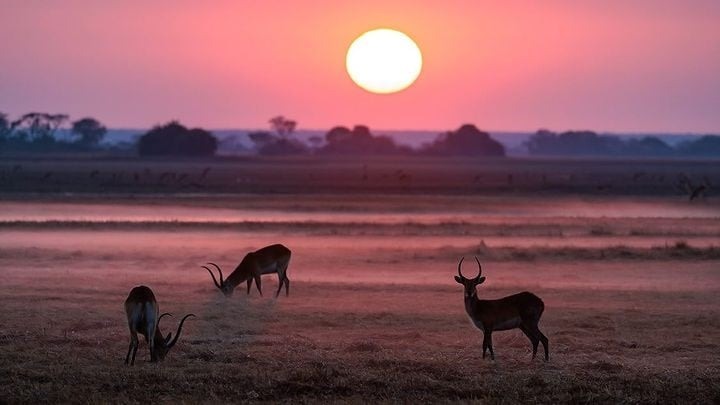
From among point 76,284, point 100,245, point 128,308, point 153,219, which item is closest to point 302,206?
point 153,219

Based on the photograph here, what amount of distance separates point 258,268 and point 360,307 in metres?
2.97

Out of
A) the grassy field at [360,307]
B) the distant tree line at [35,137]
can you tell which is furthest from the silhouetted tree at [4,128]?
the grassy field at [360,307]

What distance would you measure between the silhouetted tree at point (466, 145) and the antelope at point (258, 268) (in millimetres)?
135843

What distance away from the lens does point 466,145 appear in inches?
6516

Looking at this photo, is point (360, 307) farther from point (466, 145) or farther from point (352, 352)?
point (466, 145)

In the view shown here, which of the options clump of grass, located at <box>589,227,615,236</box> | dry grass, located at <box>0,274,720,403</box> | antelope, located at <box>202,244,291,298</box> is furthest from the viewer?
clump of grass, located at <box>589,227,615,236</box>

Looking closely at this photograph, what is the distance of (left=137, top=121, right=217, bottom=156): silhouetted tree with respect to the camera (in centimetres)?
13125

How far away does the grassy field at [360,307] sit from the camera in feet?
48.3

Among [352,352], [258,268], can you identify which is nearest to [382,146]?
[258,268]

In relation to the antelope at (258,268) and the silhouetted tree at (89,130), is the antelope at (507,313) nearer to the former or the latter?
the antelope at (258,268)

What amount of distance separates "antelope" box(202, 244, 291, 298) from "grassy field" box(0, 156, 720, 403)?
13.0 inches

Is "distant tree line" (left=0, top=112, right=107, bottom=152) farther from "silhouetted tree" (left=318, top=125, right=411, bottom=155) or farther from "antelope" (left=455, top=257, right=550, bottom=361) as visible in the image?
"antelope" (left=455, top=257, right=550, bottom=361)

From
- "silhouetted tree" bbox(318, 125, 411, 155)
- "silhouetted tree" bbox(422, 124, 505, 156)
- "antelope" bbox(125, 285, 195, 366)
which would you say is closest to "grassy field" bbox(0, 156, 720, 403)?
"antelope" bbox(125, 285, 195, 366)

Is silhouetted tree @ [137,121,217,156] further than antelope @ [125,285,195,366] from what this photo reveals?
Yes
